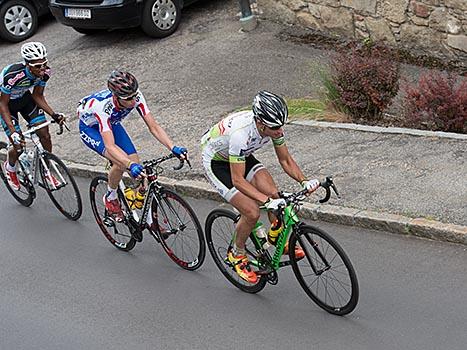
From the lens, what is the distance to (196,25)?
15102 mm

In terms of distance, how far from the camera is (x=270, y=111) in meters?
6.56

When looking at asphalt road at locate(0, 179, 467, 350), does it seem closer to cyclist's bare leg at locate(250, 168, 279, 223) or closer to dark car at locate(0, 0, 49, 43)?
cyclist's bare leg at locate(250, 168, 279, 223)

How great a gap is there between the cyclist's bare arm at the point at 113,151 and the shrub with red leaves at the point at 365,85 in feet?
12.6

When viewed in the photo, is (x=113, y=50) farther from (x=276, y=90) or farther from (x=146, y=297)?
(x=146, y=297)

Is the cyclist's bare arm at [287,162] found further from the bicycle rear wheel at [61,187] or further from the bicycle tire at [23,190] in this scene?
the bicycle tire at [23,190]

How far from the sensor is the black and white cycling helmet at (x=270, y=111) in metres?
6.56

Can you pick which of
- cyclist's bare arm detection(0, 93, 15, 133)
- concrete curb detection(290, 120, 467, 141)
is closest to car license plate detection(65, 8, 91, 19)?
concrete curb detection(290, 120, 467, 141)

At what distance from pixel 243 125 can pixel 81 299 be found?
2.24 meters

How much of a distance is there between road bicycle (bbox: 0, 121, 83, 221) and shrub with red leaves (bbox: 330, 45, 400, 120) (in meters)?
3.40

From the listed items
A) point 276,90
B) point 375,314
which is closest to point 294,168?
point 375,314

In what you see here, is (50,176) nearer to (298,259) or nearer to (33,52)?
(33,52)

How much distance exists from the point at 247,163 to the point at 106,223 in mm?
2119

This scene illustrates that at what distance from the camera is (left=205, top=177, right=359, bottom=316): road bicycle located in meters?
6.71

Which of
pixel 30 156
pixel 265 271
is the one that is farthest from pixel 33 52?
pixel 265 271
